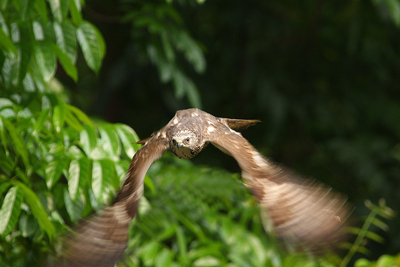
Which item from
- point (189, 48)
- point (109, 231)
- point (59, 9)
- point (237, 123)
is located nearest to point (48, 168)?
point (109, 231)

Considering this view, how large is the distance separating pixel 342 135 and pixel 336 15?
4.90 feet

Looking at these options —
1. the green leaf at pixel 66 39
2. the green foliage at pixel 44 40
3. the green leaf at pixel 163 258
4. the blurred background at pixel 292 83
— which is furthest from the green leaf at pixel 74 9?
the blurred background at pixel 292 83

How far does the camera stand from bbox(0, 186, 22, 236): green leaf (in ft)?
5.91

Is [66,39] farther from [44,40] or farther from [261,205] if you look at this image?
[261,205]

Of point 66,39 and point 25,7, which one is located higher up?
point 25,7

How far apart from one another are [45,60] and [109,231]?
3.19 feet

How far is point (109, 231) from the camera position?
1.69 metres

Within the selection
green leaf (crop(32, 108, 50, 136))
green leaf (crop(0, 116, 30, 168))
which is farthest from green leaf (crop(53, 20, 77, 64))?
green leaf (crop(0, 116, 30, 168))

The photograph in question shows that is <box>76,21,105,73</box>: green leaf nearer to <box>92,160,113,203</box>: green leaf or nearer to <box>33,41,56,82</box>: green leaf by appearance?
<box>33,41,56,82</box>: green leaf

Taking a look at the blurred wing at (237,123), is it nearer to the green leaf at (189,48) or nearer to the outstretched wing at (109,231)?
the outstretched wing at (109,231)

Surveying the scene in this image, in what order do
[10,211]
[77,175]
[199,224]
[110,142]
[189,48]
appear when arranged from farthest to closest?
1. [189,48]
2. [199,224]
3. [110,142]
4. [77,175]
5. [10,211]

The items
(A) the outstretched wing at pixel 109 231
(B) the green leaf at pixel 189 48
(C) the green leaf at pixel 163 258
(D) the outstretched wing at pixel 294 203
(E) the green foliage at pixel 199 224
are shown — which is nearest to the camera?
(D) the outstretched wing at pixel 294 203

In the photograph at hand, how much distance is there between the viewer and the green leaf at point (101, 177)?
1.94 metres

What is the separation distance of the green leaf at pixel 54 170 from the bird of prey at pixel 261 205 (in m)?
0.32
